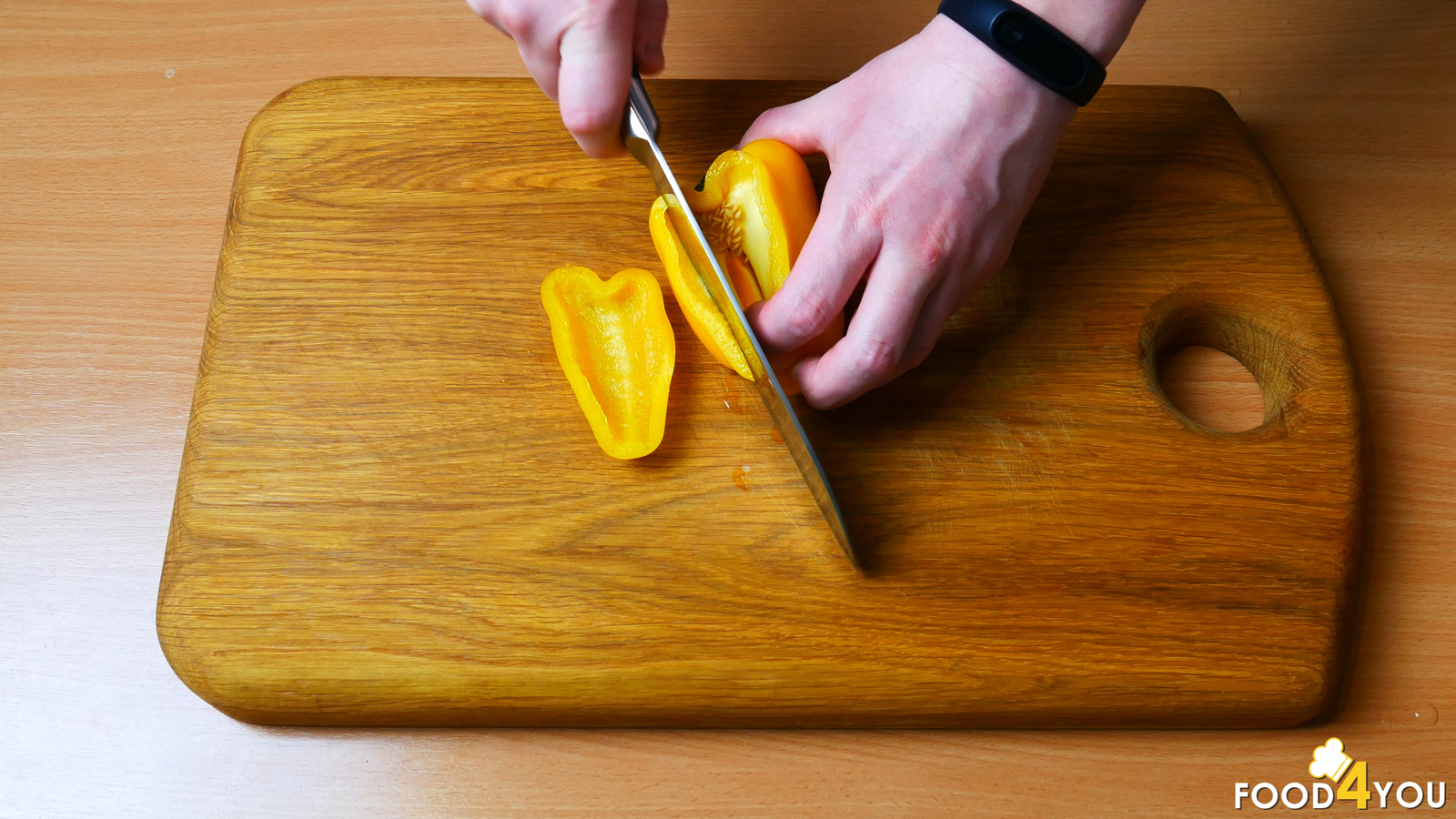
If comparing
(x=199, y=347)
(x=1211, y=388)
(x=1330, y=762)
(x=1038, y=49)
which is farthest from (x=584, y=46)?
(x=1330, y=762)

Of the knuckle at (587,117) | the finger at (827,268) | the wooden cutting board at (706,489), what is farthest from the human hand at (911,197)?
the knuckle at (587,117)

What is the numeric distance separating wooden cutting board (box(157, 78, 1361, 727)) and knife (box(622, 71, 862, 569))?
0.06 m

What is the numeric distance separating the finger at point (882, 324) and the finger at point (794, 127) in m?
0.19

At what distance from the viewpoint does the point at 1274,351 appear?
4.06ft

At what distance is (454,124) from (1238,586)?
3.61ft

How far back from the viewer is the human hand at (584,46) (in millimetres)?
1038

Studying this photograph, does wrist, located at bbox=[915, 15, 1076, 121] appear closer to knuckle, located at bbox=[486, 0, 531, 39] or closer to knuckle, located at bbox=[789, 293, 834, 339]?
knuckle, located at bbox=[789, 293, 834, 339]

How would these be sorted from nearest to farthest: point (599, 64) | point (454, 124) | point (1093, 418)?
point (599, 64) < point (1093, 418) < point (454, 124)

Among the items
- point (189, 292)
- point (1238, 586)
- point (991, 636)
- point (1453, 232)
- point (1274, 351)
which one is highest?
point (1453, 232)

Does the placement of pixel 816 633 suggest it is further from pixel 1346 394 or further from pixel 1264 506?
pixel 1346 394

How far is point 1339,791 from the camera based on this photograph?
1.10 meters

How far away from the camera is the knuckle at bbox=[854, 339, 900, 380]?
106 cm

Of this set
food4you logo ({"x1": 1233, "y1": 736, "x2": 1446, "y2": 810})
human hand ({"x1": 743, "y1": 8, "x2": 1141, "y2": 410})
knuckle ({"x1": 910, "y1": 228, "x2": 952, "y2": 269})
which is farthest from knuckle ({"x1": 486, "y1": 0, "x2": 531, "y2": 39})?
food4you logo ({"x1": 1233, "y1": 736, "x2": 1446, "y2": 810})

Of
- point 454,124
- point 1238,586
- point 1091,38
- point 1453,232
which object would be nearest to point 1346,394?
point 1238,586
